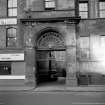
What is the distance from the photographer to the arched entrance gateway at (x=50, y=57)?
1752cm

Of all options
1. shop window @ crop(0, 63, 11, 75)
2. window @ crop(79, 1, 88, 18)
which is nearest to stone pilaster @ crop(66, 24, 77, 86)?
window @ crop(79, 1, 88, 18)

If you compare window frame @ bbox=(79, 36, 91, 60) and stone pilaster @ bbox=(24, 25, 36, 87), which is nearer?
Result: stone pilaster @ bbox=(24, 25, 36, 87)

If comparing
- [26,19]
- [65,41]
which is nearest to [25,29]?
[26,19]

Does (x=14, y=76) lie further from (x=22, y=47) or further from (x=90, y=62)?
(x=90, y=62)

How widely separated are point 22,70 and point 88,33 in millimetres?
8977

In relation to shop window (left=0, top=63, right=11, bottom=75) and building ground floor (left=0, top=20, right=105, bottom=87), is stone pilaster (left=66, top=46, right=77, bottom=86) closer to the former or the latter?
building ground floor (left=0, top=20, right=105, bottom=87)

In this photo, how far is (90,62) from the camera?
17953mm

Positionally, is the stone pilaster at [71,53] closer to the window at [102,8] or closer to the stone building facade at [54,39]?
the stone building facade at [54,39]

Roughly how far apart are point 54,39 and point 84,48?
384cm

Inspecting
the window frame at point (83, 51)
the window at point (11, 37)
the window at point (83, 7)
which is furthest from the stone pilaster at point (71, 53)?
the window at point (11, 37)

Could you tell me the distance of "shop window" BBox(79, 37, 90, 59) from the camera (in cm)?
1836

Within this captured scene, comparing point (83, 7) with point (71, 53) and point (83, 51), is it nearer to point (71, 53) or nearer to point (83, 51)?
point (83, 51)

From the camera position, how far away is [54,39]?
693 inches

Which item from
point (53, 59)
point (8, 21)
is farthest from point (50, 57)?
point (8, 21)
